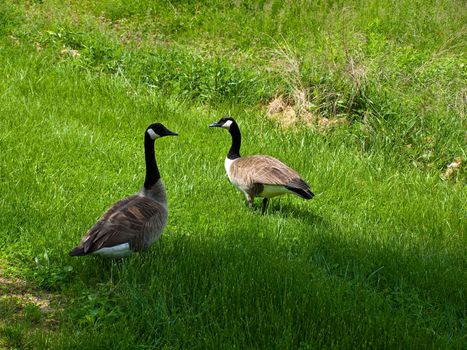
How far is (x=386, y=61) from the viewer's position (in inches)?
483

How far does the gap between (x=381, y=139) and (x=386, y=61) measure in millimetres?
2633

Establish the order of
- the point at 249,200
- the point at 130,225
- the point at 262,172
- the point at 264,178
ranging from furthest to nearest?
the point at 249,200, the point at 262,172, the point at 264,178, the point at 130,225

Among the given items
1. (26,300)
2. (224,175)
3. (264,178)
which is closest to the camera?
(26,300)

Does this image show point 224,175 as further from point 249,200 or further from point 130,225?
point 130,225

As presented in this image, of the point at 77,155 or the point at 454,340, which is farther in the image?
the point at 77,155

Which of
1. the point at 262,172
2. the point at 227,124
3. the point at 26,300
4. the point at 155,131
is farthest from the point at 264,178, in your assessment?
the point at 26,300

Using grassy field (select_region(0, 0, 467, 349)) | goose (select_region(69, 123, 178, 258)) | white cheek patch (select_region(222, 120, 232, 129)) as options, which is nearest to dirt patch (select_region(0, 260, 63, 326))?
grassy field (select_region(0, 0, 467, 349))

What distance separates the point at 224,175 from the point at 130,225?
306 centimetres

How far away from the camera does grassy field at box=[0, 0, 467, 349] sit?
17.0ft

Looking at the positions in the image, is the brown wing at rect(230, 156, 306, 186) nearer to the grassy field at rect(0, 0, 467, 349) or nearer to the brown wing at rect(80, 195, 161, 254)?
the grassy field at rect(0, 0, 467, 349)

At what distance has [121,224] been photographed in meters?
5.54

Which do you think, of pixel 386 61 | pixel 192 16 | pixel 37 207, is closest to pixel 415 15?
pixel 386 61

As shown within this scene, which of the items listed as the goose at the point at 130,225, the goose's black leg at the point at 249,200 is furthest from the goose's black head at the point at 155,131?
the goose's black leg at the point at 249,200

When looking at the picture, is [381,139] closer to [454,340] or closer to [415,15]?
[454,340]
